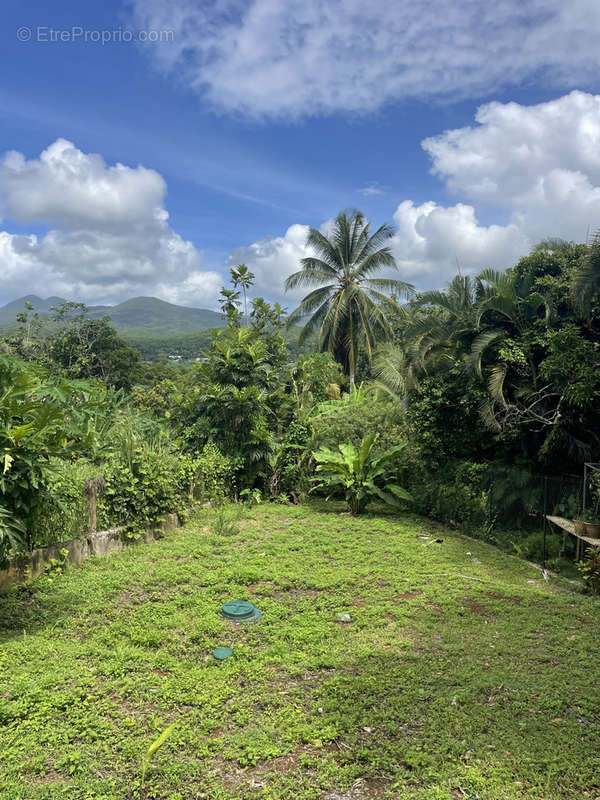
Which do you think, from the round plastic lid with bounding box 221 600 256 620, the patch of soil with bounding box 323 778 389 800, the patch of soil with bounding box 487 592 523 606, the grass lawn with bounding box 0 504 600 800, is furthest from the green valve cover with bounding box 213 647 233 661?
the patch of soil with bounding box 487 592 523 606

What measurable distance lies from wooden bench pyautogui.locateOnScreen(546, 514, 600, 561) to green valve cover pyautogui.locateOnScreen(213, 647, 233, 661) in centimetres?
464

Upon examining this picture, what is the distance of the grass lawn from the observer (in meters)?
2.88

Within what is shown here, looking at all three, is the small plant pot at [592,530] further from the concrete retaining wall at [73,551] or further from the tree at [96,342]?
the tree at [96,342]

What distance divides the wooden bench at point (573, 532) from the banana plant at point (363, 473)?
302 centimetres

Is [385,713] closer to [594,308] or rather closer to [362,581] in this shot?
[362,581]

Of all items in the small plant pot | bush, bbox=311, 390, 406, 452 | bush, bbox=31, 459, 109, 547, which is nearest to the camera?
bush, bbox=31, 459, 109, 547

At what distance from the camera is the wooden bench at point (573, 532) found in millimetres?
6366

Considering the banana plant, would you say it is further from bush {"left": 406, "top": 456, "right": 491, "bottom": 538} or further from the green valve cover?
the green valve cover

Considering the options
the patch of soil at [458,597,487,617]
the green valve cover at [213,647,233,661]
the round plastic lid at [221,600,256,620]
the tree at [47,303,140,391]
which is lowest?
the patch of soil at [458,597,487,617]

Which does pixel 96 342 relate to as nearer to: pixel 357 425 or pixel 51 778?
pixel 357 425

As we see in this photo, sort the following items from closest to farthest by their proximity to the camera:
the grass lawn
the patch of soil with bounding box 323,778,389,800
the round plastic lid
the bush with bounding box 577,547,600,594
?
the patch of soil with bounding box 323,778,389,800
the grass lawn
the round plastic lid
the bush with bounding box 577,547,600,594

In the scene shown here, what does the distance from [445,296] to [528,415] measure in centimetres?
296

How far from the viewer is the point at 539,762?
9.74 ft

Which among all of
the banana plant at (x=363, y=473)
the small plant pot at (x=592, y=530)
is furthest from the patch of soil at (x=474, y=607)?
the banana plant at (x=363, y=473)
